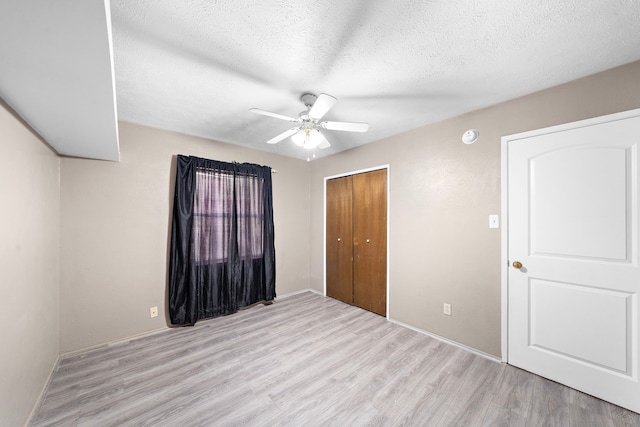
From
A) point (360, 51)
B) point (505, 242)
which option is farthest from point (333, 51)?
point (505, 242)

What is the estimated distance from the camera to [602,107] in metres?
1.72

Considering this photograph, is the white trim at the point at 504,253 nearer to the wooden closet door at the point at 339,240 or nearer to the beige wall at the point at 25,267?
the wooden closet door at the point at 339,240

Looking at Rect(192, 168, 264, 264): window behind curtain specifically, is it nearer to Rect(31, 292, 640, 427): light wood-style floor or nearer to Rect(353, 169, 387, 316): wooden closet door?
Rect(31, 292, 640, 427): light wood-style floor

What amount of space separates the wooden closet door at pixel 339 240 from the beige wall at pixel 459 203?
71cm

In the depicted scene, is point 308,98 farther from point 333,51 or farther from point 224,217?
point 224,217

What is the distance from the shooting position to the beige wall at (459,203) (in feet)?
6.06

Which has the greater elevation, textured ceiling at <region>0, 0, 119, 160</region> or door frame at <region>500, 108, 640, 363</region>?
textured ceiling at <region>0, 0, 119, 160</region>

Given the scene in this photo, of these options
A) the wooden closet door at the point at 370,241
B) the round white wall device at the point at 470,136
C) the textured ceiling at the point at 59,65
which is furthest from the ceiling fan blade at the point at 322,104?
the wooden closet door at the point at 370,241

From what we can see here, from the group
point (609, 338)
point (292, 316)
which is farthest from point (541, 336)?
point (292, 316)

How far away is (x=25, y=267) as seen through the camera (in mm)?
1527

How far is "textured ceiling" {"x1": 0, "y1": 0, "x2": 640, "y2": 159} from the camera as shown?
1.17m

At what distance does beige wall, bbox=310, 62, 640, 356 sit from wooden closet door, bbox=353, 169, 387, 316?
14cm

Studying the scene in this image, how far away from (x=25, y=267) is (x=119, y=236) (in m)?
1.02

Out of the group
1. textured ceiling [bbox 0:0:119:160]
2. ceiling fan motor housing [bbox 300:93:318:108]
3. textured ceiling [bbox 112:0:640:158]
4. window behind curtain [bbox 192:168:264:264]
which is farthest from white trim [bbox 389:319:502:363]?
textured ceiling [bbox 0:0:119:160]
